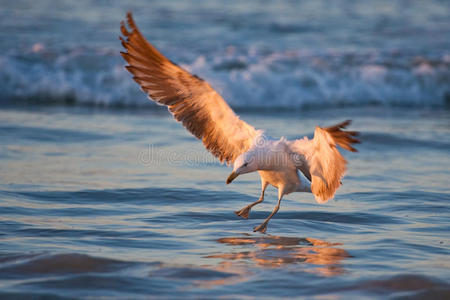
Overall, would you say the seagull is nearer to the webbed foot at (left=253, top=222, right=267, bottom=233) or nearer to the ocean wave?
the webbed foot at (left=253, top=222, right=267, bottom=233)

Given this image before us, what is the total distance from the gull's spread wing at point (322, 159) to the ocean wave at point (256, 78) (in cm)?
696

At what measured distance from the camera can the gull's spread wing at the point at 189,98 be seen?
5.75 m

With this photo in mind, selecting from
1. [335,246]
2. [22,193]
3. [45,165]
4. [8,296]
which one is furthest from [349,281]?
[45,165]

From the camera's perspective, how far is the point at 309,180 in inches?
233

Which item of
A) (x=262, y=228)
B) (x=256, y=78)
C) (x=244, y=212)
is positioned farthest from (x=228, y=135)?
(x=256, y=78)

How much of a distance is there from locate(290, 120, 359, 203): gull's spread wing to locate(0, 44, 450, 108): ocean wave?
6959mm

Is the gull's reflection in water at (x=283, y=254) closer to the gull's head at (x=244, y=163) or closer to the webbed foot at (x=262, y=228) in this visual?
the webbed foot at (x=262, y=228)

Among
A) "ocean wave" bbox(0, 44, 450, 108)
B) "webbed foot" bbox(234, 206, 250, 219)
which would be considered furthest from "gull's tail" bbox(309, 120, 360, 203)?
"ocean wave" bbox(0, 44, 450, 108)

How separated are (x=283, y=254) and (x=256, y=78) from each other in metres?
8.46

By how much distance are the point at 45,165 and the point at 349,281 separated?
163 inches

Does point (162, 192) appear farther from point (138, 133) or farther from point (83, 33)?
point (83, 33)

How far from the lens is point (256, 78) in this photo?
13.2 m

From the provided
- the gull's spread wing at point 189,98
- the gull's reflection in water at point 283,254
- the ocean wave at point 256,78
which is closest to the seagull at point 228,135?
the gull's spread wing at point 189,98

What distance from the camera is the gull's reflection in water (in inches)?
185
